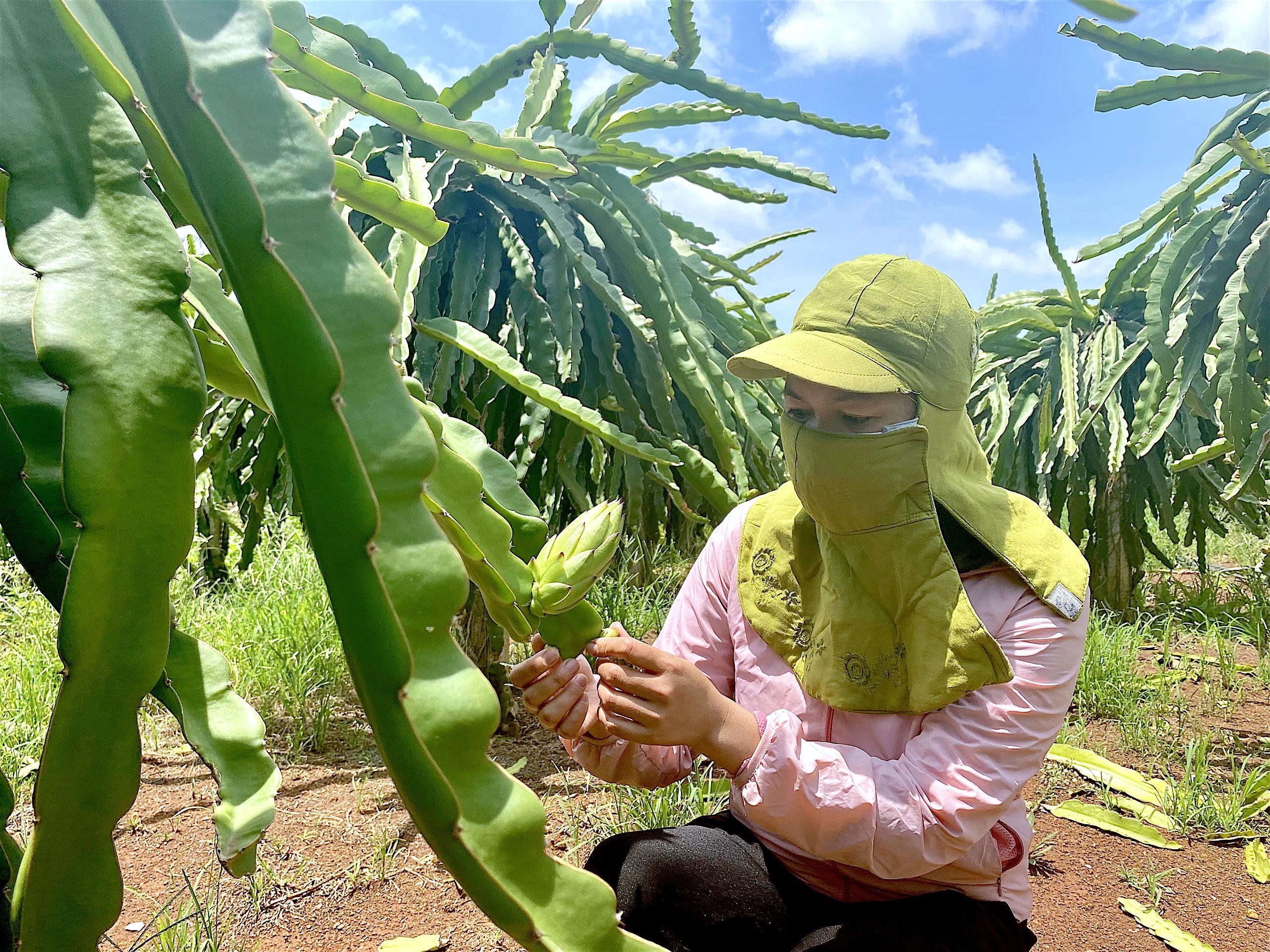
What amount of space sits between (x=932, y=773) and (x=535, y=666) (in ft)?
2.09

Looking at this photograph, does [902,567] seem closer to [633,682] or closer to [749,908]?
[633,682]

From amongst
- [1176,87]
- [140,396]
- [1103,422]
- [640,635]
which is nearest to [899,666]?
[140,396]

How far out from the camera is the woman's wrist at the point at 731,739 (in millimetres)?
1223

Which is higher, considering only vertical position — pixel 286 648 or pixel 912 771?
pixel 912 771

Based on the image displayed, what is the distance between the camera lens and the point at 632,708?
1.12m

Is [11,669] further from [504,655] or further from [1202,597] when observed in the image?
[1202,597]

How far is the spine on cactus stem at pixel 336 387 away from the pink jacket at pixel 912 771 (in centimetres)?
82

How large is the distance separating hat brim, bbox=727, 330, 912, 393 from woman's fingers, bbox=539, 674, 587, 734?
49 cm

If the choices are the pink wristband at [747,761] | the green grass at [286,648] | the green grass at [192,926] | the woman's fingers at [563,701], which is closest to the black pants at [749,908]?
the pink wristband at [747,761]

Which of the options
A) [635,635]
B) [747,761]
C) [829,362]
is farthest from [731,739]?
[635,635]

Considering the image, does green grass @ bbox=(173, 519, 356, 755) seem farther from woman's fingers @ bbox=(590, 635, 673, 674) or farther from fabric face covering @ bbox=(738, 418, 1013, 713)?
woman's fingers @ bbox=(590, 635, 673, 674)

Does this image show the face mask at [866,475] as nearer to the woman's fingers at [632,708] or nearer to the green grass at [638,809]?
the woman's fingers at [632,708]

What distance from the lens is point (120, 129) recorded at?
513mm

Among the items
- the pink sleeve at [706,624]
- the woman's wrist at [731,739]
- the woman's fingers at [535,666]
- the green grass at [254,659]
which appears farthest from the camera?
the green grass at [254,659]
